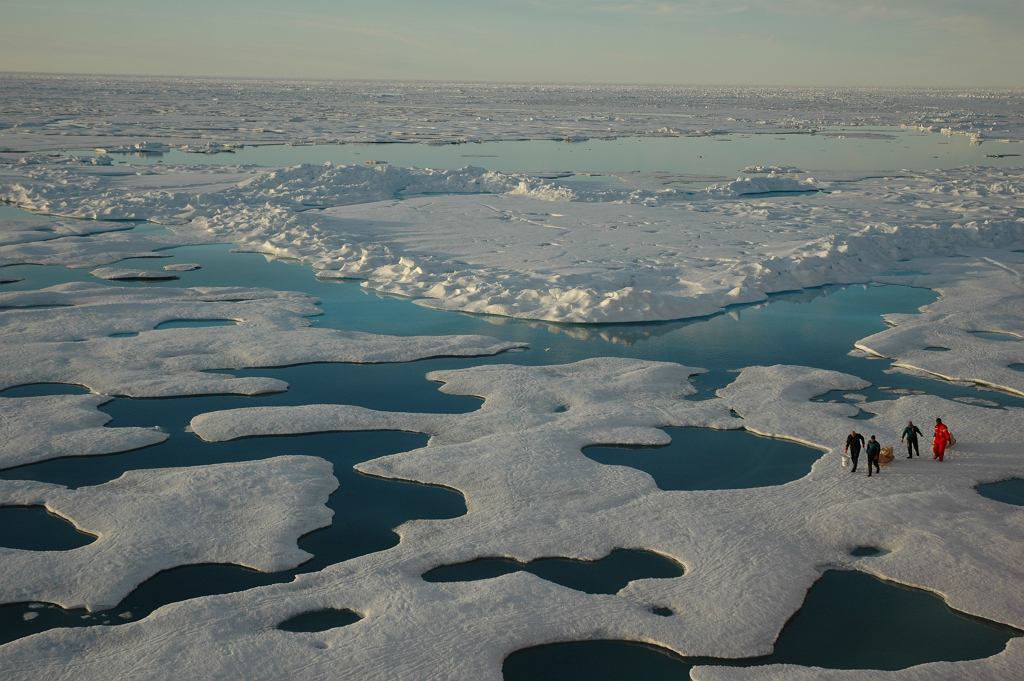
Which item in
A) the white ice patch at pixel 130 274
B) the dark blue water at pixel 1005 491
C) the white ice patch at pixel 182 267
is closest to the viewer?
the dark blue water at pixel 1005 491

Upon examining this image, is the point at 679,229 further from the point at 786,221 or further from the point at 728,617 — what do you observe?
the point at 728,617

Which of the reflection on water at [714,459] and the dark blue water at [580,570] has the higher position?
the reflection on water at [714,459]

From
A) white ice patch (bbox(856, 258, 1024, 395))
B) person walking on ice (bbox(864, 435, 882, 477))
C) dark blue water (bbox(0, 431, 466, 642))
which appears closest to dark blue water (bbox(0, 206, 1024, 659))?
dark blue water (bbox(0, 431, 466, 642))

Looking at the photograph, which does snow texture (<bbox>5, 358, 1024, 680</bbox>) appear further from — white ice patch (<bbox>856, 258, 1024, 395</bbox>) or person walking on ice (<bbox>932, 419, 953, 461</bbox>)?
white ice patch (<bbox>856, 258, 1024, 395</bbox>)

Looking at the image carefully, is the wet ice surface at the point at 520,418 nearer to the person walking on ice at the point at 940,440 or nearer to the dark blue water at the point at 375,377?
the dark blue water at the point at 375,377

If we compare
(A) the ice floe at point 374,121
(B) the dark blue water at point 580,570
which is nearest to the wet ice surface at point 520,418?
(B) the dark blue water at point 580,570

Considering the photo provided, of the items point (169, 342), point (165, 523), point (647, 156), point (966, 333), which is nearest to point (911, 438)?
point (966, 333)

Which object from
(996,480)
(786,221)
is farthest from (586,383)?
(786,221)

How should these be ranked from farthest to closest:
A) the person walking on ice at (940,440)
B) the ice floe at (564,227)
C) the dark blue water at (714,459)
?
the ice floe at (564,227) < the person walking on ice at (940,440) < the dark blue water at (714,459)
